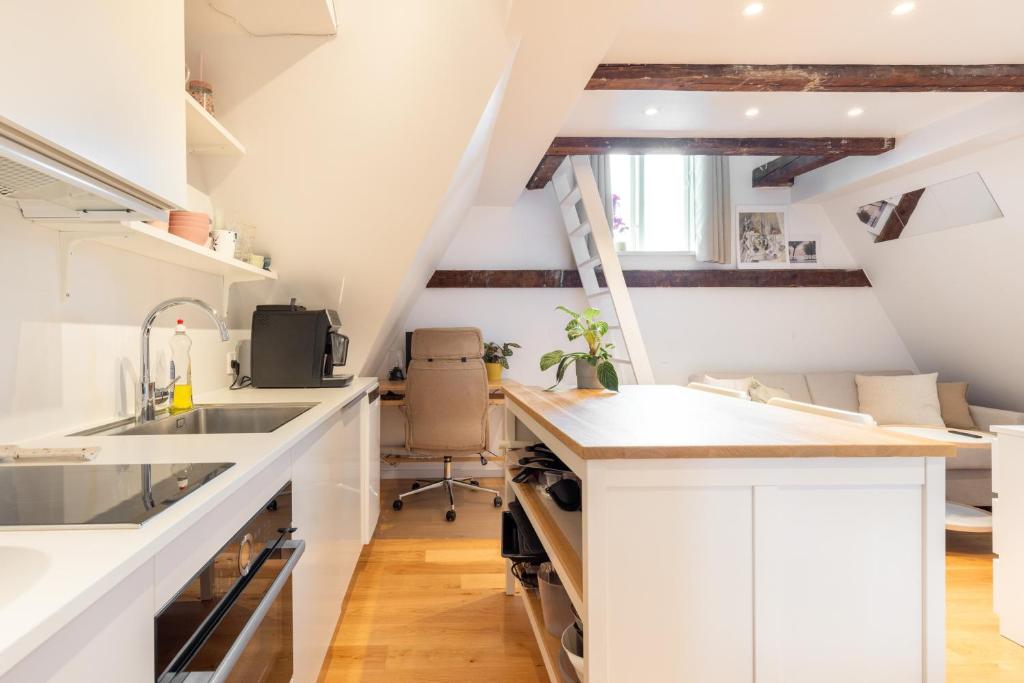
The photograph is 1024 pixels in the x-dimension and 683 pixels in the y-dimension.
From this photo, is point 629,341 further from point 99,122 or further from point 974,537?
point 99,122

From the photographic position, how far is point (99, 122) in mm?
959

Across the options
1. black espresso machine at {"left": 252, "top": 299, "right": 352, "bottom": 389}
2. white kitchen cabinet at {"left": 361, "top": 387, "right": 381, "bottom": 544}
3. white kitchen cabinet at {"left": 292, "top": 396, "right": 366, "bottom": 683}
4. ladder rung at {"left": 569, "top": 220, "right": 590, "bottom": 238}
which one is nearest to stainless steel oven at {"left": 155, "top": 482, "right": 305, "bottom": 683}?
white kitchen cabinet at {"left": 292, "top": 396, "right": 366, "bottom": 683}

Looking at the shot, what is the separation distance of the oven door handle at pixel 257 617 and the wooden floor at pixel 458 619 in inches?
31.8

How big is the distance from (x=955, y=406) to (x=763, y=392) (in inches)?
58.1

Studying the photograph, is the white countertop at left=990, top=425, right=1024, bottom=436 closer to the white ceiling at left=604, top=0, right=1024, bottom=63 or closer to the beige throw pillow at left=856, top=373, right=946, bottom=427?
the white ceiling at left=604, top=0, right=1024, bottom=63

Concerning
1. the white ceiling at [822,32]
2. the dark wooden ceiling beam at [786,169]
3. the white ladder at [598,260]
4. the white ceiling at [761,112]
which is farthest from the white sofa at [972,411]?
the white ceiling at [822,32]

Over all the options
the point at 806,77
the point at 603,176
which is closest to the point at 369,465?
the point at 806,77

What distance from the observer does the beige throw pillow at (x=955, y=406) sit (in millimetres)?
4070

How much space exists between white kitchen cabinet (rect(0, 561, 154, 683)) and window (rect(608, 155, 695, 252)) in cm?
456

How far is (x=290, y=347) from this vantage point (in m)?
2.45

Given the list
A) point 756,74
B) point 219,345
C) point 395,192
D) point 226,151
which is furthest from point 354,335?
point 756,74

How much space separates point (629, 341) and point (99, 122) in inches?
126

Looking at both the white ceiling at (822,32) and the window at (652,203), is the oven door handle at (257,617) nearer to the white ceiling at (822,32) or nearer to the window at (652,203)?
the white ceiling at (822,32)

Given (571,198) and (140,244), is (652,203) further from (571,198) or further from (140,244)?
(140,244)
